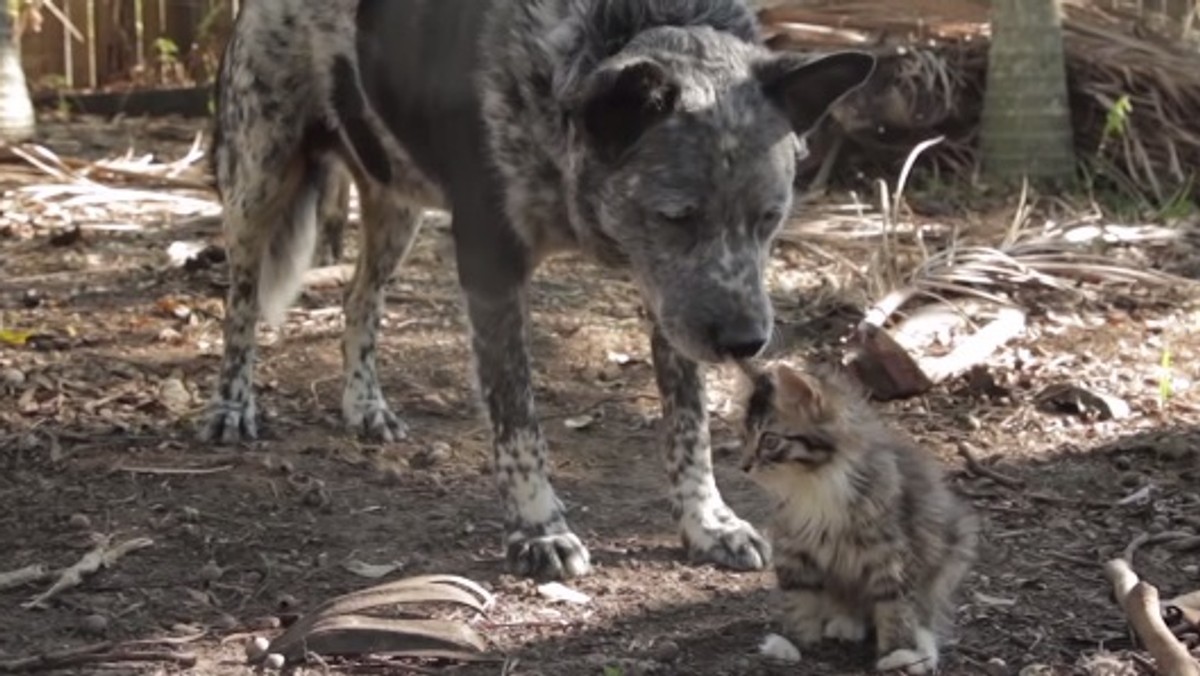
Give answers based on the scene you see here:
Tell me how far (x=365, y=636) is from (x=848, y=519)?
1.02 meters

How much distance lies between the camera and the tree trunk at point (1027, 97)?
9.48 m

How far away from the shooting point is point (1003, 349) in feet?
23.2

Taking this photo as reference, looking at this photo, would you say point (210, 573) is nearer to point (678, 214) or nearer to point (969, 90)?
point (678, 214)

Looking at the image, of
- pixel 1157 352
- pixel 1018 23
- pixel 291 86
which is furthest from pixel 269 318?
pixel 1018 23

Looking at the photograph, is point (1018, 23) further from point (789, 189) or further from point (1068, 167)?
point (789, 189)

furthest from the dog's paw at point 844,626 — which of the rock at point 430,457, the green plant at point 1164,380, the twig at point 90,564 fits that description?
the green plant at point 1164,380

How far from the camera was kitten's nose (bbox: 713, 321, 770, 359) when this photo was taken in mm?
4883

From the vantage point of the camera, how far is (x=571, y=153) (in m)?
5.17

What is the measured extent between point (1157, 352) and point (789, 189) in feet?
8.38

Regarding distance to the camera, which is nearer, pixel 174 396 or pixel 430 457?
pixel 430 457

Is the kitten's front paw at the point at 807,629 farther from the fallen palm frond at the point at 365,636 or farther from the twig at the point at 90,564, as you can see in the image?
the twig at the point at 90,564

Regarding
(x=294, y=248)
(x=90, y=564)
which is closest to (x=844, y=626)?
(x=90, y=564)

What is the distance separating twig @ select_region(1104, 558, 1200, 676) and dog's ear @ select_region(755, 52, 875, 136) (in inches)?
52.4

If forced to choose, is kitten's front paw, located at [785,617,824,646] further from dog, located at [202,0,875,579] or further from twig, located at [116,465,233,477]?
twig, located at [116,465,233,477]
